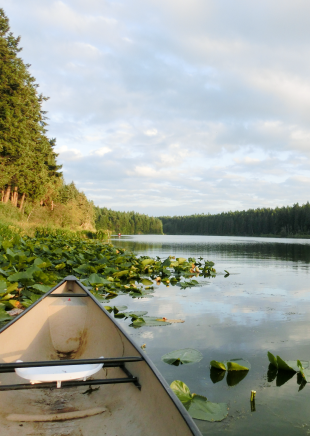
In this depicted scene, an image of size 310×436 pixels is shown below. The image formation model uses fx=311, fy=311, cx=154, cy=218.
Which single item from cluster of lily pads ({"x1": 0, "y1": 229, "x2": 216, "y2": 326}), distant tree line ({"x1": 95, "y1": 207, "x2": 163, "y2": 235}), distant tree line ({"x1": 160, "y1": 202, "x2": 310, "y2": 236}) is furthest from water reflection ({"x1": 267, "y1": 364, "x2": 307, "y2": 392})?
distant tree line ({"x1": 95, "y1": 207, "x2": 163, "y2": 235})

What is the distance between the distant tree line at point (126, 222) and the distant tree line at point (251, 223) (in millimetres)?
14365

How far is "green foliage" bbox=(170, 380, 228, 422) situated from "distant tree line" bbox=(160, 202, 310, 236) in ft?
270

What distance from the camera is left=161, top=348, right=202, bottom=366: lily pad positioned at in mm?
2938

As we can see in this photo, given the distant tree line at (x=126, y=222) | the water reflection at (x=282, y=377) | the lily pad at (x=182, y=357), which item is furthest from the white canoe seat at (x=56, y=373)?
the distant tree line at (x=126, y=222)

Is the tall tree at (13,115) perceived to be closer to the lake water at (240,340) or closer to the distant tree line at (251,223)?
the lake water at (240,340)

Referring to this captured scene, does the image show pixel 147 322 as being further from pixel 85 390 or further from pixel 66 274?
pixel 66 274

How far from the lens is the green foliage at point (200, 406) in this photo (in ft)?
6.71

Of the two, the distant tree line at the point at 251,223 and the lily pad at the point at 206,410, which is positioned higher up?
the distant tree line at the point at 251,223

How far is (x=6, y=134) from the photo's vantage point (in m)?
18.9

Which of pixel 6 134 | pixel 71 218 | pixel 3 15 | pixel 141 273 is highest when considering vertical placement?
pixel 3 15

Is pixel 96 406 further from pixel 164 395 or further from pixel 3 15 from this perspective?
pixel 3 15

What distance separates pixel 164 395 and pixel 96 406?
2.59 feet

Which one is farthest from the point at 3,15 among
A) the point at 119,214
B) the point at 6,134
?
the point at 119,214

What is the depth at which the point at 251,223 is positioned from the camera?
100 meters
